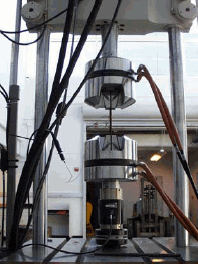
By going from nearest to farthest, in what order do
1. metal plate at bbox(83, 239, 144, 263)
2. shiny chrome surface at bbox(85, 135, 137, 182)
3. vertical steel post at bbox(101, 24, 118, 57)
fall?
metal plate at bbox(83, 239, 144, 263)
shiny chrome surface at bbox(85, 135, 137, 182)
vertical steel post at bbox(101, 24, 118, 57)

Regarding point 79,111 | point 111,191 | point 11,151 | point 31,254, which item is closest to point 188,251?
point 111,191

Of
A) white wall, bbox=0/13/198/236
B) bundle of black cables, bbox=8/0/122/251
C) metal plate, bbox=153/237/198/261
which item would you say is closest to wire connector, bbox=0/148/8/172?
bundle of black cables, bbox=8/0/122/251

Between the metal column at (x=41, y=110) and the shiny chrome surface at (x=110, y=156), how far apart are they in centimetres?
13

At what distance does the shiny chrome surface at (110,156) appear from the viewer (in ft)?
2.35

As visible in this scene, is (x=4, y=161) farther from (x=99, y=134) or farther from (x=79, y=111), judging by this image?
(x=79, y=111)

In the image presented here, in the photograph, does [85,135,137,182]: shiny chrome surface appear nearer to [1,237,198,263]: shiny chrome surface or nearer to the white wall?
[1,237,198,263]: shiny chrome surface

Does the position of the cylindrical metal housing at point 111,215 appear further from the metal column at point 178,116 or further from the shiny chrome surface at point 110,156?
the metal column at point 178,116

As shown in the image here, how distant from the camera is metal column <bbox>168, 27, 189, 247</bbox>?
32.1 inches

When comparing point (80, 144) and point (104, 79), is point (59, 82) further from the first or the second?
point (80, 144)

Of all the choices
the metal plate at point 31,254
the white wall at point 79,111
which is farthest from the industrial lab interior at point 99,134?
the white wall at point 79,111

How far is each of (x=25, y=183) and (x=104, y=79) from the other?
0.83ft

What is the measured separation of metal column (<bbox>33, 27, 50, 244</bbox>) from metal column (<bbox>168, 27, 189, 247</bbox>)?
285 mm

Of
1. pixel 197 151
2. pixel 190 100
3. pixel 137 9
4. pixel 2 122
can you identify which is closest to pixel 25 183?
pixel 137 9

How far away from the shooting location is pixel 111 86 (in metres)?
0.78
